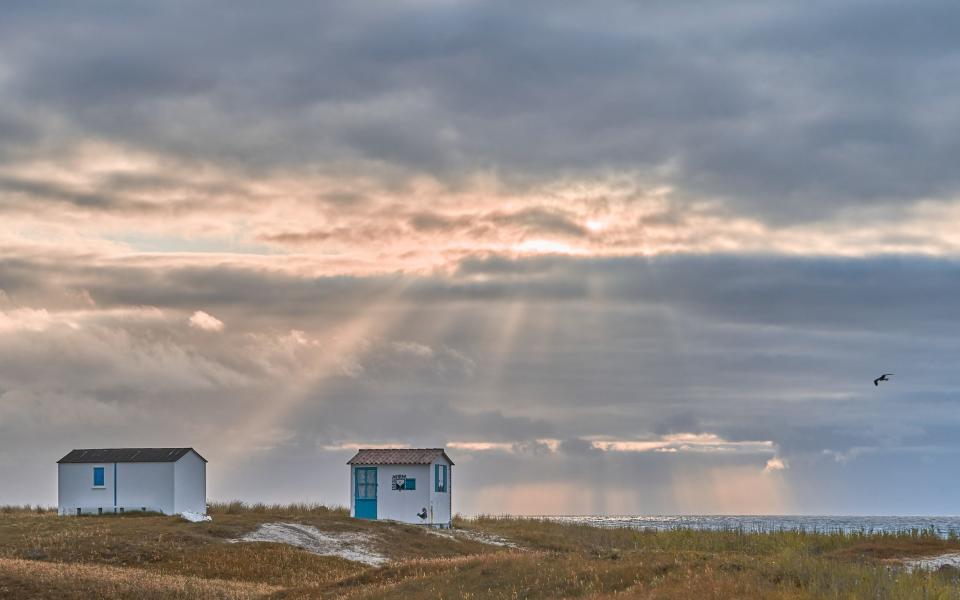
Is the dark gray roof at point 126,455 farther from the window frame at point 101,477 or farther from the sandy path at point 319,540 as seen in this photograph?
the sandy path at point 319,540

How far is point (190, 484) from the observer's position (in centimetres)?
8119

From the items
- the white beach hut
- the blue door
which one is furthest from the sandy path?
the white beach hut

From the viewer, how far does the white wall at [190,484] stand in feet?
260

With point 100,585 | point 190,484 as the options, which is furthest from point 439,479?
point 100,585

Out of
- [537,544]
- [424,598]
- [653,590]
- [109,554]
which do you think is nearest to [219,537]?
[109,554]

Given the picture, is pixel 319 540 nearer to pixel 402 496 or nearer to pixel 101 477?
pixel 402 496

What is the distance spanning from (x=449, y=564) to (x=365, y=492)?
41.4 metres

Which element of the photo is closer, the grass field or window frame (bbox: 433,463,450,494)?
the grass field

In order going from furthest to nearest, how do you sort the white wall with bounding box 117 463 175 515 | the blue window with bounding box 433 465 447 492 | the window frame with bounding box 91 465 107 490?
the window frame with bounding box 91 465 107 490
the white wall with bounding box 117 463 175 515
the blue window with bounding box 433 465 447 492

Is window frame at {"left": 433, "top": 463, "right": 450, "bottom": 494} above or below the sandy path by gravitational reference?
above

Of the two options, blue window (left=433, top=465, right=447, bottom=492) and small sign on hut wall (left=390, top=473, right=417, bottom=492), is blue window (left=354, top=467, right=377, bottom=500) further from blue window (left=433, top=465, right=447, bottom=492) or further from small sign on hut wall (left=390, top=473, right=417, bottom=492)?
blue window (left=433, top=465, right=447, bottom=492)

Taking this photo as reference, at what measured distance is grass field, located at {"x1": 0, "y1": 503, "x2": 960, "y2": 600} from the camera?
84.1ft

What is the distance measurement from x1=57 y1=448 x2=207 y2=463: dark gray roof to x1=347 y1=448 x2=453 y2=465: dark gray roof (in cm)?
1400

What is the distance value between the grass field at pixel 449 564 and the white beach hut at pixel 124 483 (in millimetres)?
7200
